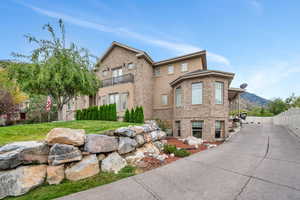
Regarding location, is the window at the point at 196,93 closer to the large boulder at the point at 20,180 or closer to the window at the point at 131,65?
the window at the point at 131,65

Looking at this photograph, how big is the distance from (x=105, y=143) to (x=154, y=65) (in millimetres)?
12574

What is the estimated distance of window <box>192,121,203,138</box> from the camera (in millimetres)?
10564

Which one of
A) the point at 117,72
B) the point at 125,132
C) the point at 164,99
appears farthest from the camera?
the point at 117,72

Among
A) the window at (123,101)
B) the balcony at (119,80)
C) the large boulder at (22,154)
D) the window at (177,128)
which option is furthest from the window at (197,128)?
the large boulder at (22,154)

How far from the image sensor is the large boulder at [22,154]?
3403mm

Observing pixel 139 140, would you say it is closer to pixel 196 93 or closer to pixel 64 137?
pixel 64 137

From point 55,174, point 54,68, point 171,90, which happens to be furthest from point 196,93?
point 54,68

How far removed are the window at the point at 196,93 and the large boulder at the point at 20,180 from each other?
33.6 feet

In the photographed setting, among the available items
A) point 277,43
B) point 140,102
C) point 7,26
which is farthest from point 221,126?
point 7,26

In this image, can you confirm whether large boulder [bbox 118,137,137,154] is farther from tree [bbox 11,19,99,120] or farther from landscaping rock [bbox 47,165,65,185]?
tree [bbox 11,19,99,120]

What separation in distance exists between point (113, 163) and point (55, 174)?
1.79 meters

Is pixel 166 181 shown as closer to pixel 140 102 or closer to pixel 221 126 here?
pixel 221 126

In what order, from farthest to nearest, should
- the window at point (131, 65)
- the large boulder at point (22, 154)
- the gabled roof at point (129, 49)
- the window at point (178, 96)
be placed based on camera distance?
the window at point (131, 65) < the gabled roof at point (129, 49) < the window at point (178, 96) < the large boulder at point (22, 154)

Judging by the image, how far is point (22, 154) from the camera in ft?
11.9
